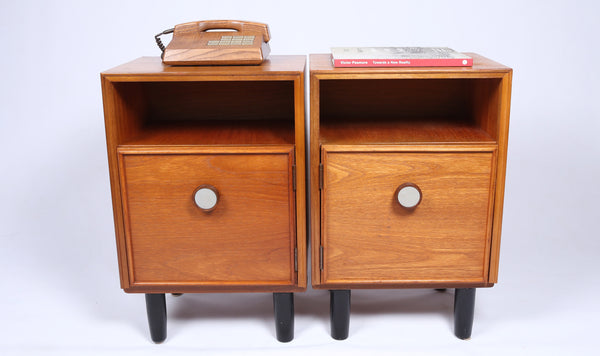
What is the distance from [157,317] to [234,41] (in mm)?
715

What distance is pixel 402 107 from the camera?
2.10 metres

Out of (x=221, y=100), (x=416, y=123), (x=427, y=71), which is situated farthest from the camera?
(x=221, y=100)

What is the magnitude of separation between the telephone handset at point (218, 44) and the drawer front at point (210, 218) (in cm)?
23

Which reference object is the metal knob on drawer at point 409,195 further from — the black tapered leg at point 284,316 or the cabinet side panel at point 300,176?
the black tapered leg at point 284,316

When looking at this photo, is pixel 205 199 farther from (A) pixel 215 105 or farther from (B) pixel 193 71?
(A) pixel 215 105

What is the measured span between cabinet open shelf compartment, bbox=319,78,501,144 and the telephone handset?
0.82 feet

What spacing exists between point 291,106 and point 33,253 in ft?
3.17

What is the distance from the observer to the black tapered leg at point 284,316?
1.87 m

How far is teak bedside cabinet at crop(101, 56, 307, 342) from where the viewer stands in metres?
1.73

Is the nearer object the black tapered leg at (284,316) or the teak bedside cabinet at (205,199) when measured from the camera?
the teak bedside cabinet at (205,199)

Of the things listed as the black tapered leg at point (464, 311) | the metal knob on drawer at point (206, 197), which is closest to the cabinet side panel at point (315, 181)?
the metal knob on drawer at point (206, 197)

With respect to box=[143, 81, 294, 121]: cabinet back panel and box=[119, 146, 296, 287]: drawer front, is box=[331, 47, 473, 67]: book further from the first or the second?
box=[143, 81, 294, 121]: cabinet back panel

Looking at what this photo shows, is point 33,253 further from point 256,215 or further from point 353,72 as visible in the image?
point 353,72

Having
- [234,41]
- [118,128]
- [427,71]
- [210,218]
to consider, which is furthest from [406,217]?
[118,128]
